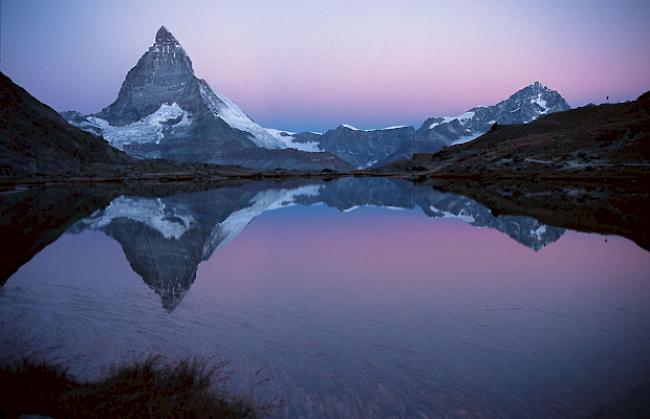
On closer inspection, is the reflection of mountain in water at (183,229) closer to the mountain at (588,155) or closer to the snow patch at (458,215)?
the snow patch at (458,215)

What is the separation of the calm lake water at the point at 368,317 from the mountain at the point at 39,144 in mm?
113440

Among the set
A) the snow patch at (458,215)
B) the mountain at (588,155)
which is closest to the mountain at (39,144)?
the snow patch at (458,215)

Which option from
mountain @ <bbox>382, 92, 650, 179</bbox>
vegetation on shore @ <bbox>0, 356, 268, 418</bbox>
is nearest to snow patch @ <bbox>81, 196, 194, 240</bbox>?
vegetation on shore @ <bbox>0, 356, 268, 418</bbox>

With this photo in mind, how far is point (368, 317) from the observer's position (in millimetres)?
15633

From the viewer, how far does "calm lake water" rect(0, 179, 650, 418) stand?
10.8 meters

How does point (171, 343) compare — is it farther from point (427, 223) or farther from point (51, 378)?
point (427, 223)

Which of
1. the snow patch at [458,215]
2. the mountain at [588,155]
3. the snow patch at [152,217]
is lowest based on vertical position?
the snow patch at [152,217]

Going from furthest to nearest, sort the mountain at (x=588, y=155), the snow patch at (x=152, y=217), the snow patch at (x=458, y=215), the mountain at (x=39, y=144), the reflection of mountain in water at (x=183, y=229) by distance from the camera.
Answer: the mountain at (x=39, y=144), the mountain at (x=588, y=155), the snow patch at (x=458, y=215), the snow patch at (x=152, y=217), the reflection of mountain in water at (x=183, y=229)

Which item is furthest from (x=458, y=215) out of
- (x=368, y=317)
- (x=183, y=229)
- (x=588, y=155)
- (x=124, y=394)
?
(x=588, y=155)

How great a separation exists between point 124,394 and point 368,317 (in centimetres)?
812

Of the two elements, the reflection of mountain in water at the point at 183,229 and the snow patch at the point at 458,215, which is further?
the snow patch at the point at 458,215

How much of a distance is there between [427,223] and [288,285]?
23501 mm

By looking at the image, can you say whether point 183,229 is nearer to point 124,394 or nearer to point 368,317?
point 368,317

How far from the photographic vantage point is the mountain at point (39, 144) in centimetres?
12888
